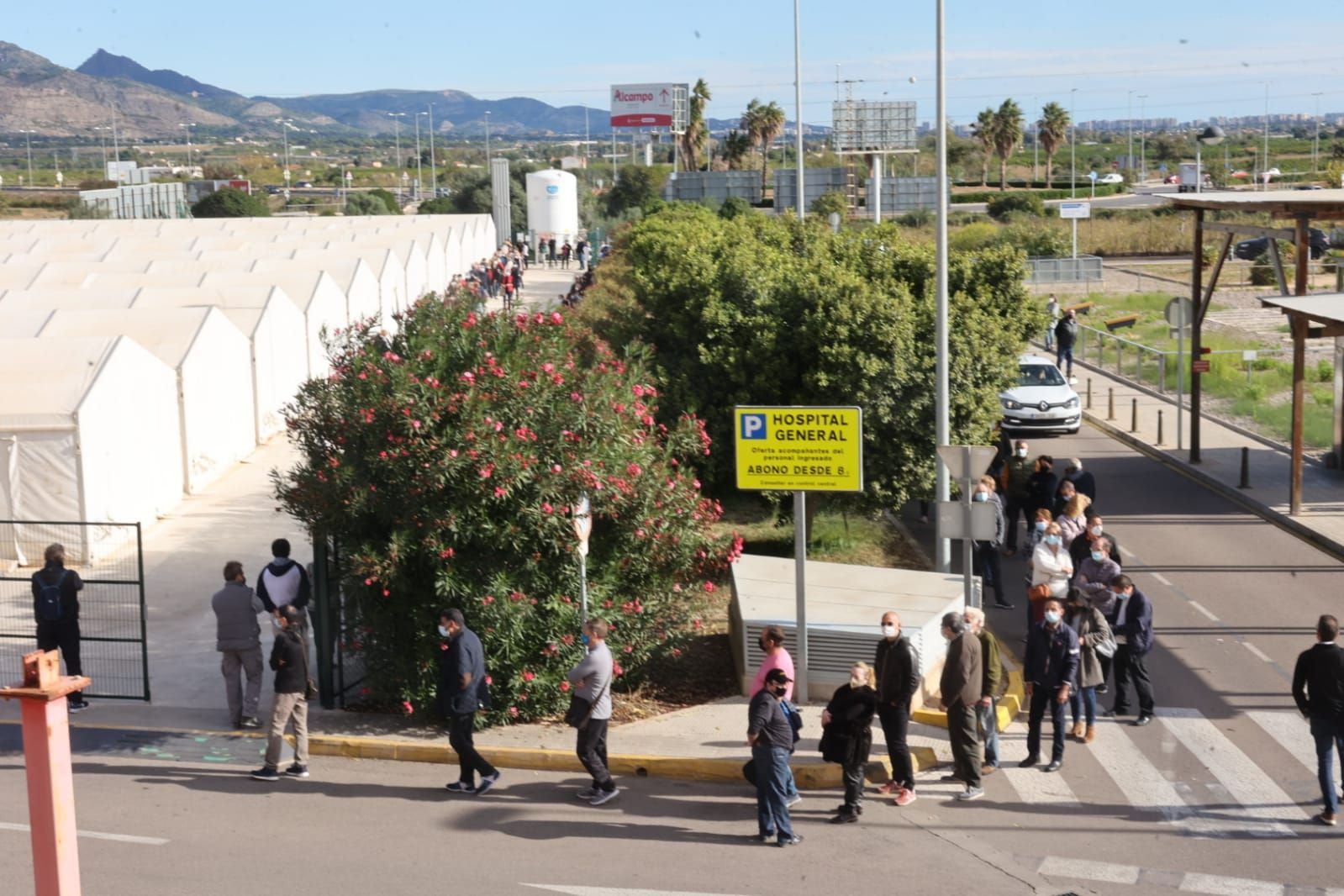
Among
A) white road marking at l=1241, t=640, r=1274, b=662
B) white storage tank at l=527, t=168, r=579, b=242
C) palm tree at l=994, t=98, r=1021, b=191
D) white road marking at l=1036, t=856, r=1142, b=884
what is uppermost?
palm tree at l=994, t=98, r=1021, b=191

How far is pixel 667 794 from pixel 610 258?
3421 cm

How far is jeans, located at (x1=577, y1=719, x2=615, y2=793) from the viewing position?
32.6 feet

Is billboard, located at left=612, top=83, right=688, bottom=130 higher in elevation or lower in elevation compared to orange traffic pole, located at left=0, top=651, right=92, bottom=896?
higher

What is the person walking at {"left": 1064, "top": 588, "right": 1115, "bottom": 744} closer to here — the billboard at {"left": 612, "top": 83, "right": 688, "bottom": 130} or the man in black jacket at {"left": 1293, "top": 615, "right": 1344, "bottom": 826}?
the man in black jacket at {"left": 1293, "top": 615, "right": 1344, "bottom": 826}

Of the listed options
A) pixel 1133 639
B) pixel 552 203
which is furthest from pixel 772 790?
pixel 552 203

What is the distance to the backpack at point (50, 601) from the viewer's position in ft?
40.2

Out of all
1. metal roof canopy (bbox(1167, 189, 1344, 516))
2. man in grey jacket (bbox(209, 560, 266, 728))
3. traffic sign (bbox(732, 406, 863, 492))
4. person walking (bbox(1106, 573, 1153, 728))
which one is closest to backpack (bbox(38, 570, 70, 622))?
man in grey jacket (bbox(209, 560, 266, 728))

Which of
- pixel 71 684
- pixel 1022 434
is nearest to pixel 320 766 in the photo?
pixel 71 684

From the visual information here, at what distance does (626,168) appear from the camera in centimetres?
10488

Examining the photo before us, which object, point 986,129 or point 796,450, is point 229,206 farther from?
point 796,450

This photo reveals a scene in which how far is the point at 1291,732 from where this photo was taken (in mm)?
11727

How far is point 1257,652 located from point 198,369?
15.1 metres

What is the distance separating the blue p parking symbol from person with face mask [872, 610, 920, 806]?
8.87 feet

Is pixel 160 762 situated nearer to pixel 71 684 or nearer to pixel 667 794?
pixel 667 794
